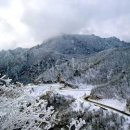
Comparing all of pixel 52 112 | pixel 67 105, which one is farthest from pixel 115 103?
pixel 52 112

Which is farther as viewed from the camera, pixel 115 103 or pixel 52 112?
pixel 115 103

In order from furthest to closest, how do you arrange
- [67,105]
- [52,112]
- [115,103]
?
[115,103] < [67,105] < [52,112]

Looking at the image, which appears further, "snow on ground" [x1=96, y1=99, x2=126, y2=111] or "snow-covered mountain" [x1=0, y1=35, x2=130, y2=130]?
"snow on ground" [x1=96, y1=99, x2=126, y2=111]

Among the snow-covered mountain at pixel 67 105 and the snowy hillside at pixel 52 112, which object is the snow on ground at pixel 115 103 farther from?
the snowy hillside at pixel 52 112

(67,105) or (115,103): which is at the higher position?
(115,103)

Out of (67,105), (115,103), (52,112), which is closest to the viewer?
(52,112)

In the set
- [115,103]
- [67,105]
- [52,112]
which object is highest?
[52,112]

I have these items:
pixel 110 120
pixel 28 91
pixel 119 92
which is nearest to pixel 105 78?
pixel 119 92

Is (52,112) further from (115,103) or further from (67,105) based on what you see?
(115,103)

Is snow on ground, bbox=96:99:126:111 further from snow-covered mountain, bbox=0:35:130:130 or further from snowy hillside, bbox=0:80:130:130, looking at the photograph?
snowy hillside, bbox=0:80:130:130

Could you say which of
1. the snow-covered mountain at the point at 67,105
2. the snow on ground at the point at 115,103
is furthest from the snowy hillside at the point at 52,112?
the snow on ground at the point at 115,103

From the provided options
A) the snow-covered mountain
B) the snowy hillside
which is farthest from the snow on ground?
the snowy hillside

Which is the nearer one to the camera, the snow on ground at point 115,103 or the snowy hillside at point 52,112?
the snowy hillside at point 52,112
